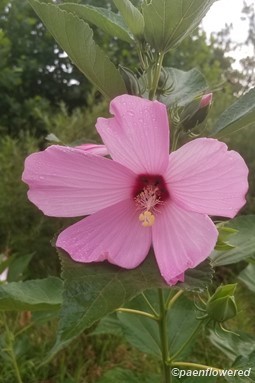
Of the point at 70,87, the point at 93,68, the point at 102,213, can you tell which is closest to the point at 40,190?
the point at 102,213

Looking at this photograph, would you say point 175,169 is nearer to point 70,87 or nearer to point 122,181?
point 122,181

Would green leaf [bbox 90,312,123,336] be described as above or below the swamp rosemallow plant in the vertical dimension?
below

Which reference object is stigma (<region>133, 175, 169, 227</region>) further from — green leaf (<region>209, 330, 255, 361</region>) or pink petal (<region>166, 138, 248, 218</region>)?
green leaf (<region>209, 330, 255, 361</region>)

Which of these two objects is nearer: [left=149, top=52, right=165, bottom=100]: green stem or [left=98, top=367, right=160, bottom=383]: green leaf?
[left=149, top=52, right=165, bottom=100]: green stem

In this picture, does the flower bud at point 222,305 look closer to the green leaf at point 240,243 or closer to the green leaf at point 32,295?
the green leaf at point 240,243

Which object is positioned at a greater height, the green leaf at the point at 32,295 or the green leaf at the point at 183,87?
the green leaf at the point at 183,87

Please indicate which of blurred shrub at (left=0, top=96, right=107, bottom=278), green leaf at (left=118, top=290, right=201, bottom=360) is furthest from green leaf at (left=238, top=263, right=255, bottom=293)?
blurred shrub at (left=0, top=96, right=107, bottom=278)

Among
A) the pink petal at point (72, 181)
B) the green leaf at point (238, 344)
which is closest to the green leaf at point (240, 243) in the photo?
the green leaf at point (238, 344)
